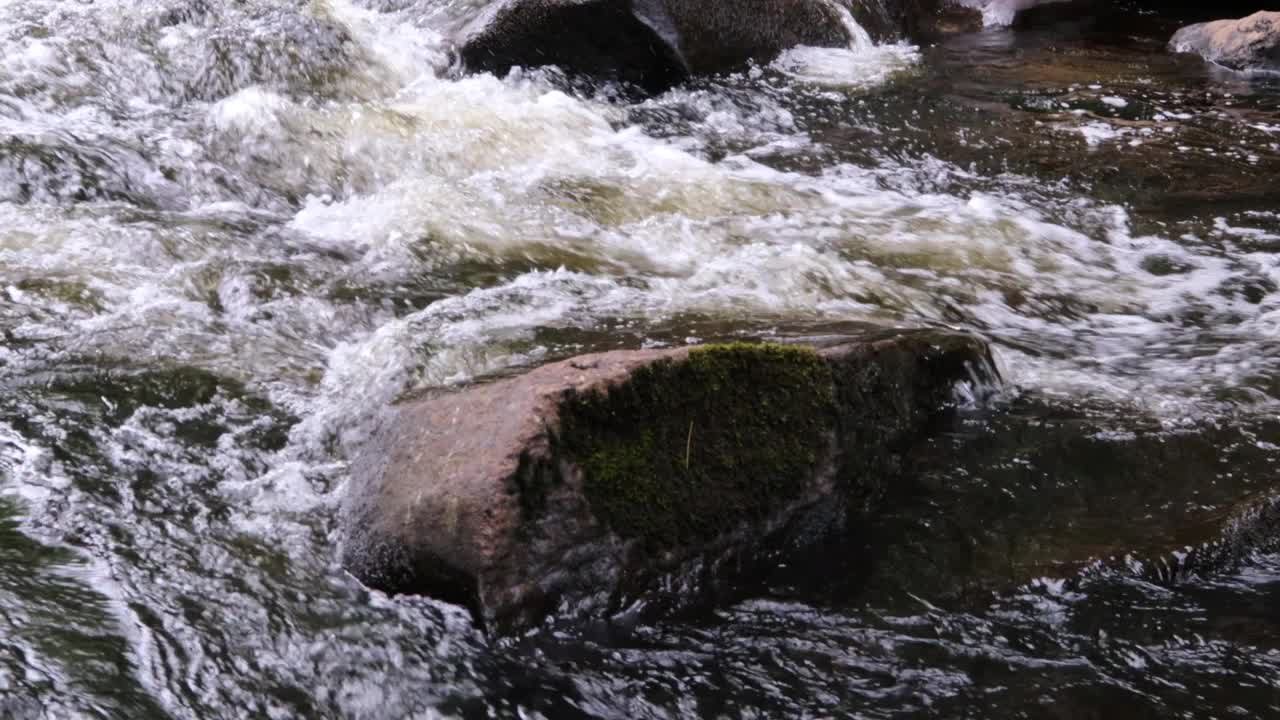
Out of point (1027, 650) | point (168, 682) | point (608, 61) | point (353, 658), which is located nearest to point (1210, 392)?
point (1027, 650)

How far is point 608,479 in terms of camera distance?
2805 mm

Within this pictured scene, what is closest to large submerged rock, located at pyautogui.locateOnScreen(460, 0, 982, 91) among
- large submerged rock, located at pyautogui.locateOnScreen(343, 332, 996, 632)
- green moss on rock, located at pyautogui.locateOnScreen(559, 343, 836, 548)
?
large submerged rock, located at pyautogui.locateOnScreen(343, 332, 996, 632)

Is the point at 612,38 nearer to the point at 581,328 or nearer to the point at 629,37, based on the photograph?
the point at 629,37

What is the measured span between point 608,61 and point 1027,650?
19.5 feet

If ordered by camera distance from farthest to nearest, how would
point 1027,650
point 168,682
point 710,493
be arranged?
1. point 710,493
2. point 1027,650
3. point 168,682

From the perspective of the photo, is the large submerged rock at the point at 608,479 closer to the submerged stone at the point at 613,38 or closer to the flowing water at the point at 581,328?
the flowing water at the point at 581,328

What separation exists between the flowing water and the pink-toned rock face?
1.47 metres

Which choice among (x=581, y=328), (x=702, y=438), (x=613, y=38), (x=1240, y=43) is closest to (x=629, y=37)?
(x=613, y=38)

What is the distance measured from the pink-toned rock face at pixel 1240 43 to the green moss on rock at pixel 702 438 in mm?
8322

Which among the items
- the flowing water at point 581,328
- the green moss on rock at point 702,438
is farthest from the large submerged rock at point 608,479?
the flowing water at point 581,328

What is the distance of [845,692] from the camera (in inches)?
101

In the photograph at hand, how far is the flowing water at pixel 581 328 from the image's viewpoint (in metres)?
2.61

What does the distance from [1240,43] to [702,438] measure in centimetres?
890

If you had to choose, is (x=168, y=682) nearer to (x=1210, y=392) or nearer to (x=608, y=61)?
(x=1210, y=392)
